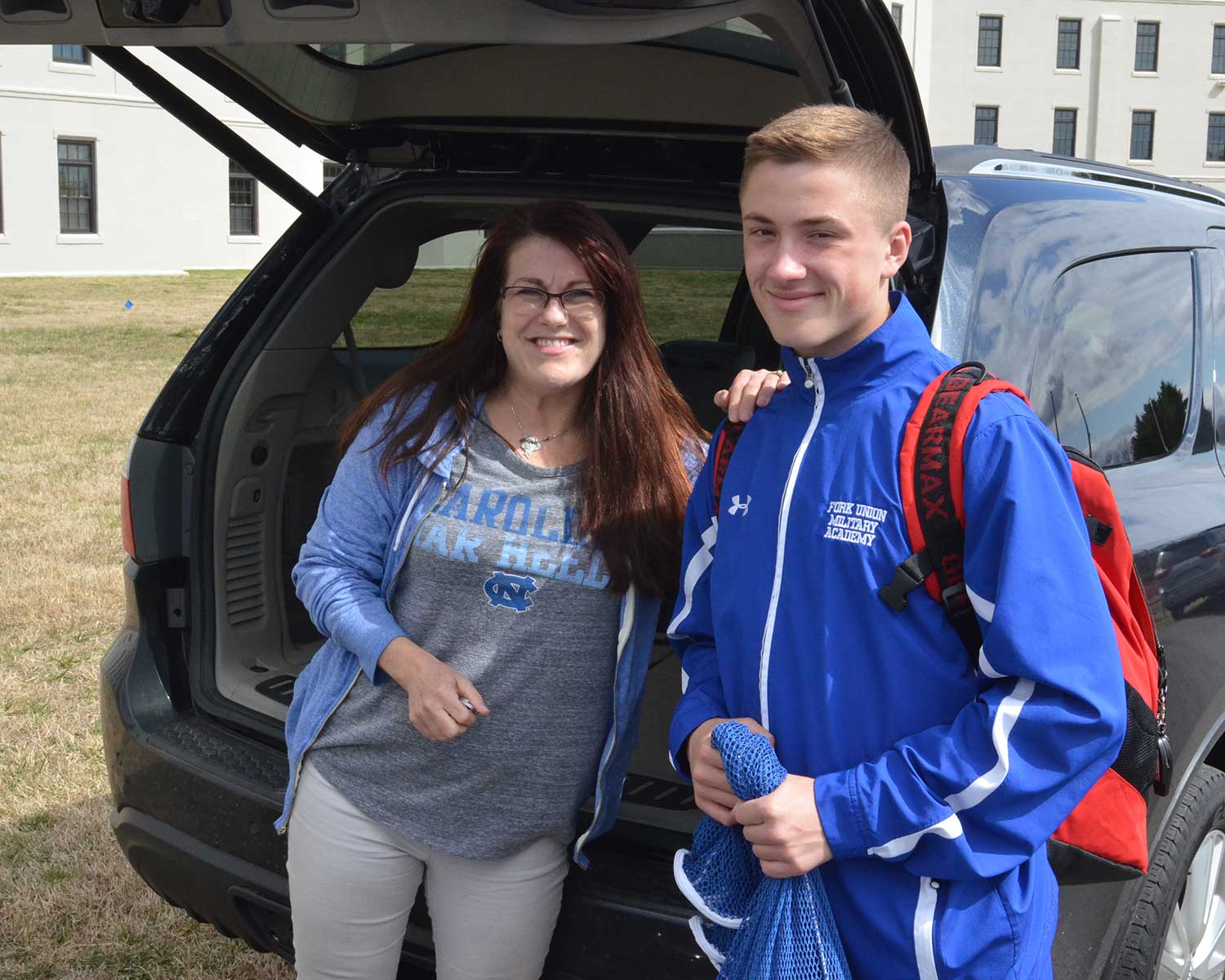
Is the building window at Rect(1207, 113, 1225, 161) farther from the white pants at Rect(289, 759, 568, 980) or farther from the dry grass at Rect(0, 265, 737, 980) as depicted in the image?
the white pants at Rect(289, 759, 568, 980)

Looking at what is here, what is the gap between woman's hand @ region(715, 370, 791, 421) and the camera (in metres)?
1.79

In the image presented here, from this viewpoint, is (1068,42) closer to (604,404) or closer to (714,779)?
(604,404)

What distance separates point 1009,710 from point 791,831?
288 millimetres

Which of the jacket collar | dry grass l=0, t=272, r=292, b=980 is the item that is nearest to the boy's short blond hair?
the jacket collar

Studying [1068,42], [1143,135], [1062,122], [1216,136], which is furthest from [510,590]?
[1216,136]

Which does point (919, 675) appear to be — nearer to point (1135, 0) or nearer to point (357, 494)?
point (357, 494)

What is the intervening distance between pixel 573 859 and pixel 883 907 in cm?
79

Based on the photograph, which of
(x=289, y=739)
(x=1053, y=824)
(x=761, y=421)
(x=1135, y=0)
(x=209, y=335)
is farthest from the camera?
(x=1135, y=0)

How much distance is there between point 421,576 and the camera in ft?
7.00

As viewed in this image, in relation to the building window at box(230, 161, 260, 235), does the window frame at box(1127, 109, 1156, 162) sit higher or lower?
higher

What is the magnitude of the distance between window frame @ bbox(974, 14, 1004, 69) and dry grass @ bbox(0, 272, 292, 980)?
46103mm

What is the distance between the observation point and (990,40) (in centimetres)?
5075

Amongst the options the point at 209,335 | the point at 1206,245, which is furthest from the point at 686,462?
the point at 1206,245

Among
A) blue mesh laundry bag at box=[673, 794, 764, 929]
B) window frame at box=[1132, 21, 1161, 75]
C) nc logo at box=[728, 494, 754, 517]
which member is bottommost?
blue mesh laundry bag at box=[673, 794, 764, 929]
